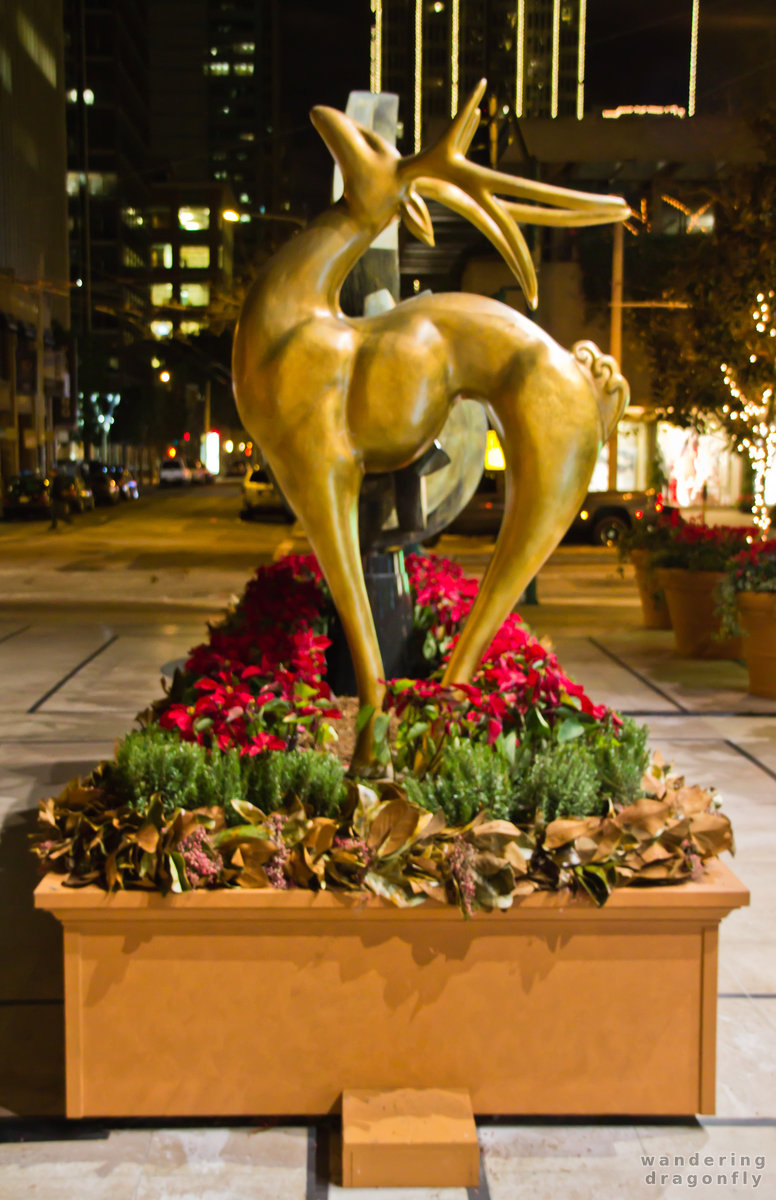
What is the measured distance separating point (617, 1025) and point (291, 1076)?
93cm

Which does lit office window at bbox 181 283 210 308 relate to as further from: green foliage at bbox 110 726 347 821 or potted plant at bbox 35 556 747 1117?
potted plant at bbox 35 556 747 1117

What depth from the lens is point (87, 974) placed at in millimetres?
3357

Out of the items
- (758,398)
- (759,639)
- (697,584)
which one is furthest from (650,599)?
(759,639)

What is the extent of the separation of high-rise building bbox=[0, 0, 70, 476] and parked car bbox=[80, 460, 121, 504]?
6.34 ft

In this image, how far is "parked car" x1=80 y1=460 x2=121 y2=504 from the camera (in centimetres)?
4534

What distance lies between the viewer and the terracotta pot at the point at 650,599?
13156 millimetres

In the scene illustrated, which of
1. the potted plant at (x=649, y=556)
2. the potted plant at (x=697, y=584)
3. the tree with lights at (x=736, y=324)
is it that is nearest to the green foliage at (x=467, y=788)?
the potted plant at (x=697, y=584)

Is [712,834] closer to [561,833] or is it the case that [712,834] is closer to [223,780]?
[561,833]

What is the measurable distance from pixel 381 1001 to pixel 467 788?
69 cm

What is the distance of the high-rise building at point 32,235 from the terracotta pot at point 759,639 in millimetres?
39199

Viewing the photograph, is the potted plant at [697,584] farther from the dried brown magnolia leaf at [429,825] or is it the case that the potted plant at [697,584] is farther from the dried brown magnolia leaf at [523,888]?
the dried brown magnolia leaf at [523,888]

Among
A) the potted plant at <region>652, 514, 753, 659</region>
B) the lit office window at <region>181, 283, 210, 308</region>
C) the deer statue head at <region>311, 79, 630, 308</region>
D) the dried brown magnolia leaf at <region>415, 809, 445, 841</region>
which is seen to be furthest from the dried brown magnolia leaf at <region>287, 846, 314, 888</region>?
the lit office window at <region>181, 283, 210, 308</region>

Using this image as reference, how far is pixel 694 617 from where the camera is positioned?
11.7 metres

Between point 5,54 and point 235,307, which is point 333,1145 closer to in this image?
point 235,307
